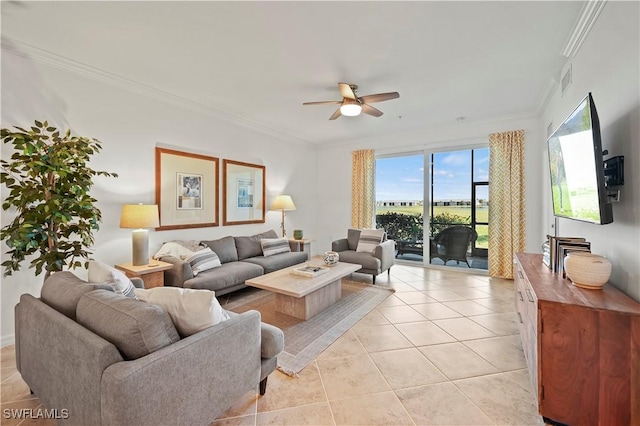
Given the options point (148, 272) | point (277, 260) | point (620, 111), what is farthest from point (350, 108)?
point (148, 272)

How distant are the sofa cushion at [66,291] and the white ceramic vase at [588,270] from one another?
9.37 ft

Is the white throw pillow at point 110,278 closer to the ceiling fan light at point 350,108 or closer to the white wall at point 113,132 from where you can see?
the white wall at point 113,132

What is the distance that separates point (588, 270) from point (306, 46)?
2713 mm

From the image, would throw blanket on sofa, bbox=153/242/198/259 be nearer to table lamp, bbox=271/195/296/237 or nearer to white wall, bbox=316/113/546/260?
table lamp, bbox=271/195/296/237

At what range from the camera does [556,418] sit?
1524 mm

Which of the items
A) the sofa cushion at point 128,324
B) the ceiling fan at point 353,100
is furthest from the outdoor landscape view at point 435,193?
the sofa cushion at point 128,324

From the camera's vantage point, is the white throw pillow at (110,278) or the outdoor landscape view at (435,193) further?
the outdoor landscape view at (435,193)

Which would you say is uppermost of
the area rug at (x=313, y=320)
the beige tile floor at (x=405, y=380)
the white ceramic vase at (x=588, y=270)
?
the white ceramic vase at (x=588, y=270)

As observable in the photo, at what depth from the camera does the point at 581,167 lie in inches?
74.7

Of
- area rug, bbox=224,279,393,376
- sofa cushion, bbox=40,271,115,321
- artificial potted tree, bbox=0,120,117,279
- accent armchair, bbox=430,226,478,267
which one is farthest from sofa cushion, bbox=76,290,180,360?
accent armchair, bbox=430,226,478,267

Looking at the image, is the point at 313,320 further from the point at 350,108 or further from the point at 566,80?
the point at 566,80

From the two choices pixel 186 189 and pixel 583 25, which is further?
pixel 186 189

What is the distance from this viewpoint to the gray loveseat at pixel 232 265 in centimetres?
316

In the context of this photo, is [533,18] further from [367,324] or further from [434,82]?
[367,324]
